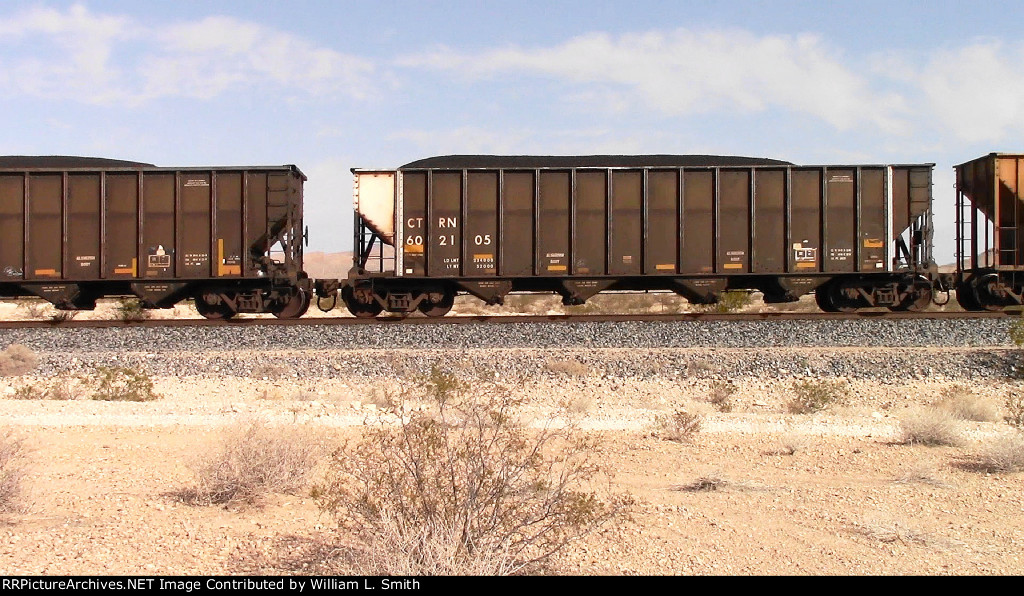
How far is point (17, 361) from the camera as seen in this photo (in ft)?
42.5

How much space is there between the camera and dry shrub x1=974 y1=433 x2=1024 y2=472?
711 centimetres

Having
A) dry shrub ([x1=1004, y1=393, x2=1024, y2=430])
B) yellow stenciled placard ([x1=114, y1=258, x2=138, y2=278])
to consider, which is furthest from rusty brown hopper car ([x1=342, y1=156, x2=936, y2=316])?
dry shrub ([x1=1004, y1=393, x2=1024, y2=430])

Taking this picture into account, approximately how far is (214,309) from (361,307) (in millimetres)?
3267

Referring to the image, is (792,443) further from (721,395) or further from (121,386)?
(121,386)

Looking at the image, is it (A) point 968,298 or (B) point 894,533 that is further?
(A) point 968,298

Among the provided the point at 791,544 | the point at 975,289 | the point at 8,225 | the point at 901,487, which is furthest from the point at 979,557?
the point at 8,225

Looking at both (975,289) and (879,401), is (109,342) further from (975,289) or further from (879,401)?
(975,289)

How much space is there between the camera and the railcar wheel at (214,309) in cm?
1766

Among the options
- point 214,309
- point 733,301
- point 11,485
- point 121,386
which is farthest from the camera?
point 733,301

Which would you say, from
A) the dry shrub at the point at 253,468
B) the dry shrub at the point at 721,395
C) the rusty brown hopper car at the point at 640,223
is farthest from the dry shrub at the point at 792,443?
the rusty brown hopper car at the point at 640,223

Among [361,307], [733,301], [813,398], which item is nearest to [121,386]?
[361,307]

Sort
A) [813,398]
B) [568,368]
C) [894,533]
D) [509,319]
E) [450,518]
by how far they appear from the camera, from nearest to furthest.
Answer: [450,518] → [894,533] → [813,398] → [568,368] → [509,319]

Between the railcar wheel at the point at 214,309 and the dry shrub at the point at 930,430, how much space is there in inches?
543

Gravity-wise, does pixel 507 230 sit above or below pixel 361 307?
above
